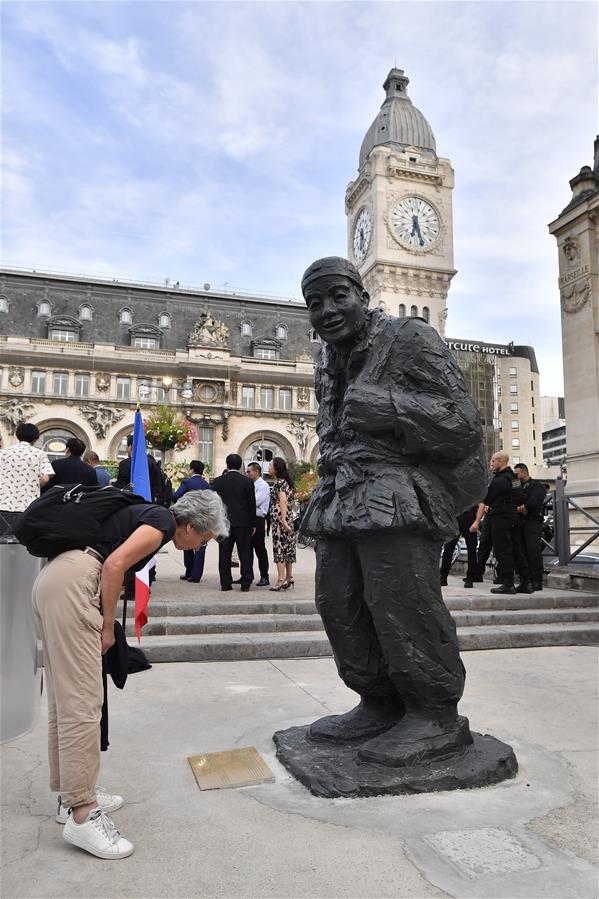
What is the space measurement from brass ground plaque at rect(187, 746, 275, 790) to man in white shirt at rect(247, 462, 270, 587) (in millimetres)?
5396

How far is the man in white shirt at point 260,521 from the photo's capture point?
8.72m

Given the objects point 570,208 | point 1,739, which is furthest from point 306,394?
point 1,739

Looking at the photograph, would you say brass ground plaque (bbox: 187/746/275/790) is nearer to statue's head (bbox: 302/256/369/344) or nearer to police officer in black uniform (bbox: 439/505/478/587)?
statue's head (bbox: 302/256/369/344)

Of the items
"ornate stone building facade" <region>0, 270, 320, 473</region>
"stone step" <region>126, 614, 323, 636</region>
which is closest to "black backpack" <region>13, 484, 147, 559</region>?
"stone step" <region>126, 614, 323, 636</region>

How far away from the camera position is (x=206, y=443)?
48.6 m

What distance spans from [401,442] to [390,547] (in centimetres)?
49

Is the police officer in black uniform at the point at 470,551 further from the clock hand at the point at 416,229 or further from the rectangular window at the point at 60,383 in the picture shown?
the clock hand at the point at 416,229

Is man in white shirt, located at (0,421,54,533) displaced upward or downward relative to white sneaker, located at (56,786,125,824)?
upward

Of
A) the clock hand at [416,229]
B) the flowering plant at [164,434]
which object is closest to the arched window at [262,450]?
the clock hand at [416,229]

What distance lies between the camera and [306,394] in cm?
5128

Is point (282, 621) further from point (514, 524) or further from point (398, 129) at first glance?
point (398, 129)

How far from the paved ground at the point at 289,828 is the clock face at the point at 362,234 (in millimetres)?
62690

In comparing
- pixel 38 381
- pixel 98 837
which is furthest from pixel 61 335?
pixel 98 837

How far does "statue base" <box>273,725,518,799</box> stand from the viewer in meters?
2.62
